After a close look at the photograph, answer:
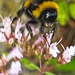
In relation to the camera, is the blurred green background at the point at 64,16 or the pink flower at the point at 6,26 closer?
the pink flower at the point at 6,26

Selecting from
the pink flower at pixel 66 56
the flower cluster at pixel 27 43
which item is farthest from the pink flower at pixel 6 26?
the pink flower at pixel 66 56

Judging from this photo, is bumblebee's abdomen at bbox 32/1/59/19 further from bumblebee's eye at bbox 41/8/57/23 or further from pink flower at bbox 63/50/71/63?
pink flower at bbox 63/50/71/63

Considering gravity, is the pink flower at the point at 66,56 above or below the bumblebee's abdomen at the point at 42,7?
below

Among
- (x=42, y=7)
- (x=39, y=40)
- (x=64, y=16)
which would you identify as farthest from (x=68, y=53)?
(x=64, y=16)

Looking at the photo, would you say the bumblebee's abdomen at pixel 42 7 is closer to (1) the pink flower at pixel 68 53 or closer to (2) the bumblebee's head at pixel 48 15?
(2) the bumblebee's head at pixel 48 15

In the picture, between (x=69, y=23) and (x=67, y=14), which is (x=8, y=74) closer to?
(x=67, y=14)

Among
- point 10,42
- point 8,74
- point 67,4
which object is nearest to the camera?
point 8,74

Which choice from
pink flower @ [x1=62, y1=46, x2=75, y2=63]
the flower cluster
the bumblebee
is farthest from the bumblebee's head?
pink flower @ [x1=62, y1=46, x2=75, y2=63]

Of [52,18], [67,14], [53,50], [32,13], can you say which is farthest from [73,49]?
[67,14]
